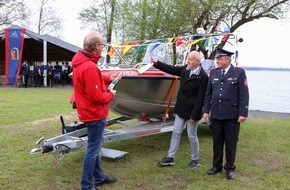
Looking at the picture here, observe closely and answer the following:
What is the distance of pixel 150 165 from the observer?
17.2 feet

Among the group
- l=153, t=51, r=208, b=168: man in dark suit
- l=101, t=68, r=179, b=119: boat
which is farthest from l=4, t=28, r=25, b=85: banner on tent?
l=153, t=51, r=208, b=168: man in dark suit

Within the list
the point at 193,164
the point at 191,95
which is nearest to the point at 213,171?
the point at 193,164

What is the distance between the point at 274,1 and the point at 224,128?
16.8 metres

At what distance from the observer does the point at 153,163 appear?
5.36m

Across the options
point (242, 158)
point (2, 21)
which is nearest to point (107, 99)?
point (242, 158)

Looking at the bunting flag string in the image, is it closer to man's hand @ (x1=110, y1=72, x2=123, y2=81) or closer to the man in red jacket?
man's hand @ (x1=110, y1=72, x2=123, y2=81)

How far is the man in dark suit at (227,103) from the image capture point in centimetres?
457

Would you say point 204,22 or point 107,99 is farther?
point 204,22

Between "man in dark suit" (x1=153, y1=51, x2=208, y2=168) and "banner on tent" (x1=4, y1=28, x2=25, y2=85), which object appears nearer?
"man in dark suit" (x1=153, y1=51, x2=208, y2=168)

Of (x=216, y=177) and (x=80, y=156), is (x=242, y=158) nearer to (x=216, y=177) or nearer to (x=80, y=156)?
(x=216, y=177)

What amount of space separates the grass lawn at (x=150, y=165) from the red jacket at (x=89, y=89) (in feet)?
3.52

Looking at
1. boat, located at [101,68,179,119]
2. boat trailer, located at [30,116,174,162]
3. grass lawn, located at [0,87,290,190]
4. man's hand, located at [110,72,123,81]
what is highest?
man's hand, located at [110,72,123,81]

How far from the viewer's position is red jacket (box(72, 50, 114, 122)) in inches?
143

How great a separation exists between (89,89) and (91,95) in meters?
0.07
